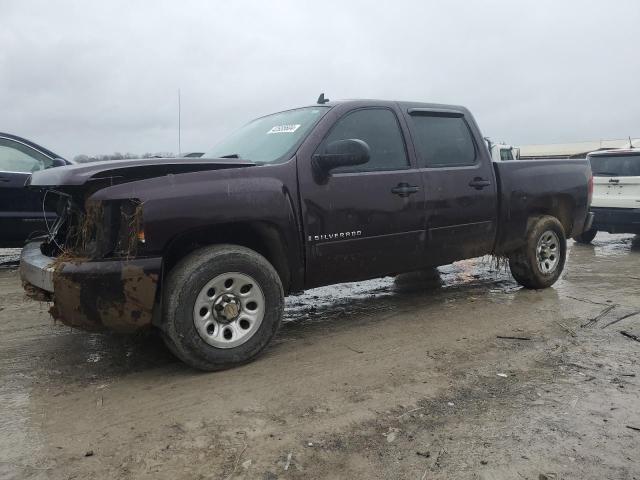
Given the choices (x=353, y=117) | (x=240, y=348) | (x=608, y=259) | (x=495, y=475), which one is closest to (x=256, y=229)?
(x=240, y=348)

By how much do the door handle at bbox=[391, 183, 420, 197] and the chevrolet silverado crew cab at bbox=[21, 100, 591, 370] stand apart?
1 cm

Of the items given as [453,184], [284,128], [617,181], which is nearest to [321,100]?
[284,128]

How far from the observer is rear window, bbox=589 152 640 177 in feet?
29.6

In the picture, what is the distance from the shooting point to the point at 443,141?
4.93 metres

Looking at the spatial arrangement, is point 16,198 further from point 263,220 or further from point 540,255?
point 540,255

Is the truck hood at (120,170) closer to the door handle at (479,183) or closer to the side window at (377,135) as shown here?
the side window at (377,135)

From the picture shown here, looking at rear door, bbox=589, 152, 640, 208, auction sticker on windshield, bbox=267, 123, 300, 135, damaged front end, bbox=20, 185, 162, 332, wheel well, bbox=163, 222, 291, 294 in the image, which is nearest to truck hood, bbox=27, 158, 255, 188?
damaged front end, bbox=20, 185, 162, 332

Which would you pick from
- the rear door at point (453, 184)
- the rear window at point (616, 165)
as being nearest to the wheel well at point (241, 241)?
the rear door at point (453, 184)

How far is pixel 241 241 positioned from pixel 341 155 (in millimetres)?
952

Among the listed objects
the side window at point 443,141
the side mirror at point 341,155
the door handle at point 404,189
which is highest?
the side window at point 443,141

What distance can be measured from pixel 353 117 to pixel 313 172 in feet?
2.43

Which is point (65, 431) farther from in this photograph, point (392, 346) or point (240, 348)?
point (392, 346)

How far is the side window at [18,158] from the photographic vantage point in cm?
676

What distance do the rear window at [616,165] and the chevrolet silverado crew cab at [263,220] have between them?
4861 mm
